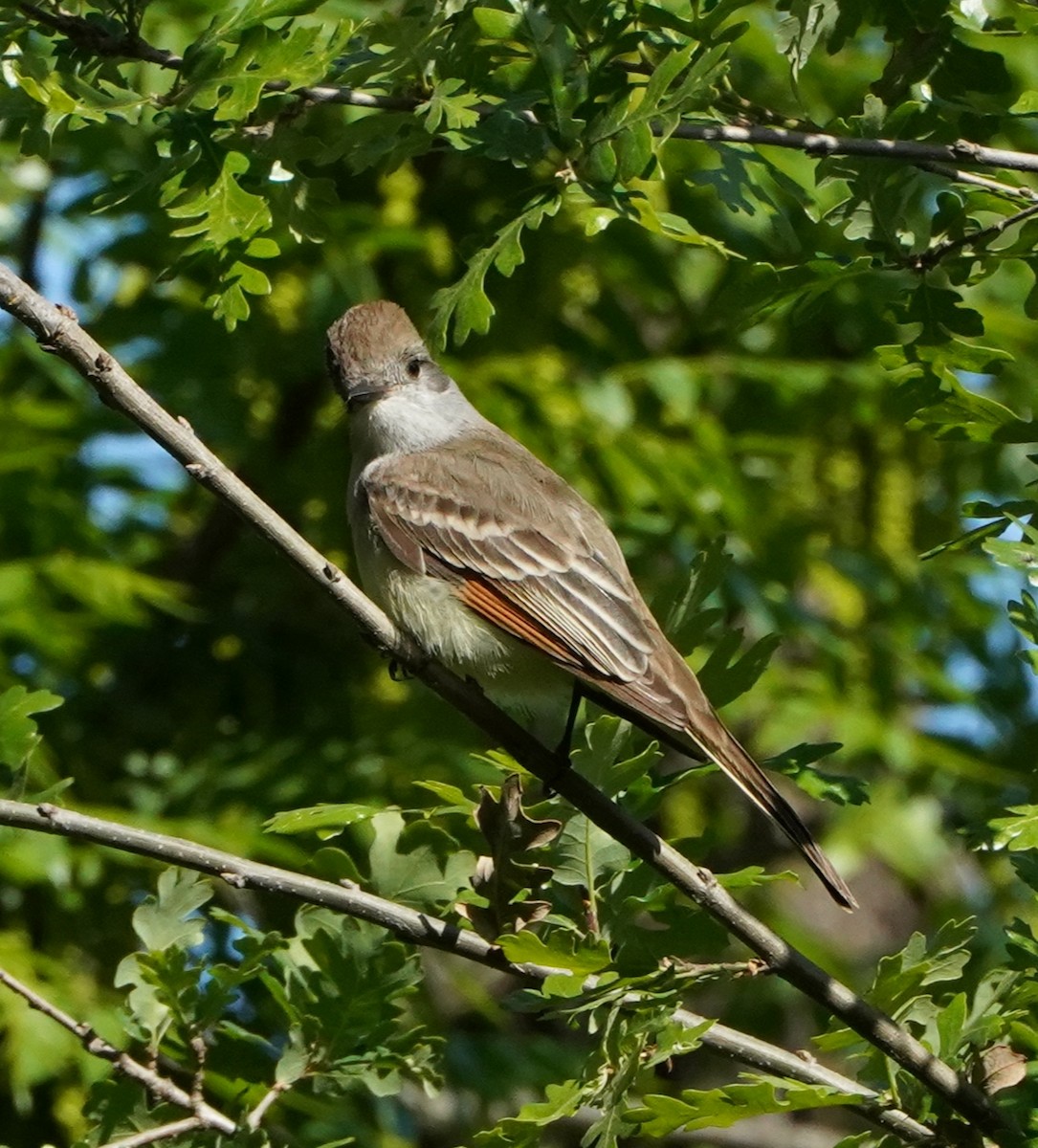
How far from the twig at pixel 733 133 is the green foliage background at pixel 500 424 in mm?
35

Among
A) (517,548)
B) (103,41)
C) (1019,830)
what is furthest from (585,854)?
(103,41)

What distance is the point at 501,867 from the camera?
2.90 metres

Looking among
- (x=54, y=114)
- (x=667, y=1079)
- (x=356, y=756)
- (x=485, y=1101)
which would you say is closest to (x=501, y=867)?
(x=54, y=114)

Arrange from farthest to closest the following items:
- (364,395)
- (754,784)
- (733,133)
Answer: (364,395)
(754,784)
(733,133)

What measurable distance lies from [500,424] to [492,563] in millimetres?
1372

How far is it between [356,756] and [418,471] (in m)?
1.29

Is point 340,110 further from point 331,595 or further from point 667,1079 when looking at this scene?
point 667,1079

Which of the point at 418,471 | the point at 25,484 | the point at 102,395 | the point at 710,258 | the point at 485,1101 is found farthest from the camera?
the point at 710,258

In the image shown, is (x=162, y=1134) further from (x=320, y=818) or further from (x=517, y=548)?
(x=517, y=548)

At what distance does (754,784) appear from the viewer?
3.45 metres

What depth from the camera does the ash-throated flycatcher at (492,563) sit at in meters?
3.48

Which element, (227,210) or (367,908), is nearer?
(367,908)

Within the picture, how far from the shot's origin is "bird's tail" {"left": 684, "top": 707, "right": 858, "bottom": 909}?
3.34 metres

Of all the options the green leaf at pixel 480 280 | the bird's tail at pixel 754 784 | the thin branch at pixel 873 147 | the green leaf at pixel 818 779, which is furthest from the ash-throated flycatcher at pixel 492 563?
the thin branch at pixel 873 147
